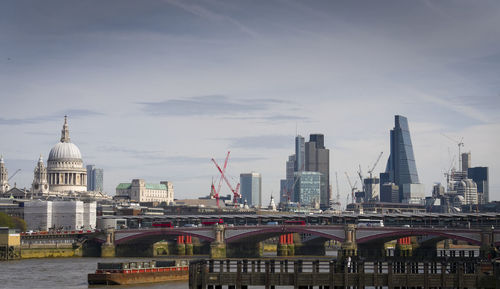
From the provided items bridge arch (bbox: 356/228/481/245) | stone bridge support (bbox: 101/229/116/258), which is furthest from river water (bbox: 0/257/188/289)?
bridge arch (bbox: 356/228/481/245)

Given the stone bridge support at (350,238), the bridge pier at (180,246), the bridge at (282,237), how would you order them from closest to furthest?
the bridge at (282,237) → the stone bridge support at (350,238) → the bridge pier at (180,246)

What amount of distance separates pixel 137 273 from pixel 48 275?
13020 millimetres

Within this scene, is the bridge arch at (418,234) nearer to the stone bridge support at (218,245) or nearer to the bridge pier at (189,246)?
the stone bridge support at (218,245)

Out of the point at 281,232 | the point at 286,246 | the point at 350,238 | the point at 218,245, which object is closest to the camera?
the point at 350,238

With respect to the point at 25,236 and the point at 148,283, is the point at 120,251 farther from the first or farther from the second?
the point at 148,283

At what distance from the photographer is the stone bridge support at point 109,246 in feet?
527

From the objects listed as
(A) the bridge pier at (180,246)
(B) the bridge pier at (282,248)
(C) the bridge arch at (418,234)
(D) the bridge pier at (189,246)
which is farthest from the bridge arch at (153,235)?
(C) the bridge arch at (418,234)

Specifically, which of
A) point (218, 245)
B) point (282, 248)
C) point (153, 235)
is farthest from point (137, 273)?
point (282, 248)

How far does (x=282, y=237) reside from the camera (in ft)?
575

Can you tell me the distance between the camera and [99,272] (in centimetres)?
10194

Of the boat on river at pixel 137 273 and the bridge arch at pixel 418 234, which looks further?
the bridge arch at pixel 418 234

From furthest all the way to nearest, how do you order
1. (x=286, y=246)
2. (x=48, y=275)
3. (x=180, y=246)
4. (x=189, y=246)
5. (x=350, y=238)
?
(x=189, y=246)
(x=180, y=246)
(x=286, y=246)
(x=350, y=238)
(x=48, y=275)

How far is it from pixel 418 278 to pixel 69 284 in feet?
137

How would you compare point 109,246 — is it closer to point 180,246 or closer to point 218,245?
point 218,245
